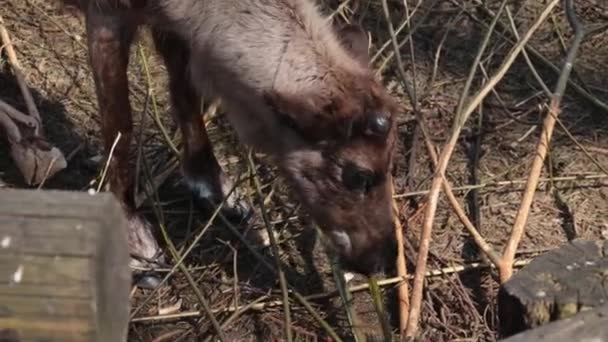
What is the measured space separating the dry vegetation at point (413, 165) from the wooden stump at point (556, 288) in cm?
183

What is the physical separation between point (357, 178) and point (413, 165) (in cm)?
136

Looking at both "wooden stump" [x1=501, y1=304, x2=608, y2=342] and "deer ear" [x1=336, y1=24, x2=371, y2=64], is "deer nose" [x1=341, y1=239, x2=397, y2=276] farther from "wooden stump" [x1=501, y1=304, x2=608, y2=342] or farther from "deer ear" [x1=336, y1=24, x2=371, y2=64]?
"wooden stump" [x1=501, y1=304, x2=608, y2=342]

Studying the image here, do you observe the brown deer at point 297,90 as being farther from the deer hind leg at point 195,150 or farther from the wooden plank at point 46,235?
the wooden plank at point 46,235

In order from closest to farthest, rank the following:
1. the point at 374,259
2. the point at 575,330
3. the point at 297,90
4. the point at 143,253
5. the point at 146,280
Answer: the point at 575,330
the point at 297,90
the point at 374,259
the point at 146,280
the point at 143,253

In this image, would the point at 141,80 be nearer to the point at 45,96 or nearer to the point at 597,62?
the point at 45,96

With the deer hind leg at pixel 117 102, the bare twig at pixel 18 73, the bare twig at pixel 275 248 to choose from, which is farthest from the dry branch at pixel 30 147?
the bare twig at pixel 275 248

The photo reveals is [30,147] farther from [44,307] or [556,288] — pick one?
[44,307]

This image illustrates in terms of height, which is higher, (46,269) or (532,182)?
(46,269)

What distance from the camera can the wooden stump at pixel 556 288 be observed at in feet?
9.23

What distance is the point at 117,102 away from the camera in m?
5.02

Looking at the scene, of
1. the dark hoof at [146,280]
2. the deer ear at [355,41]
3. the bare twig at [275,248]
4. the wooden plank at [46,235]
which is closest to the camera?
the wooden plank at [46,235]

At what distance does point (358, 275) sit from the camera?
5.11m

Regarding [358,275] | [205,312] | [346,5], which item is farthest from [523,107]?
[205,312]

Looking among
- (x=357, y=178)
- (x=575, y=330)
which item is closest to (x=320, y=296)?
(x=357, y=178)
